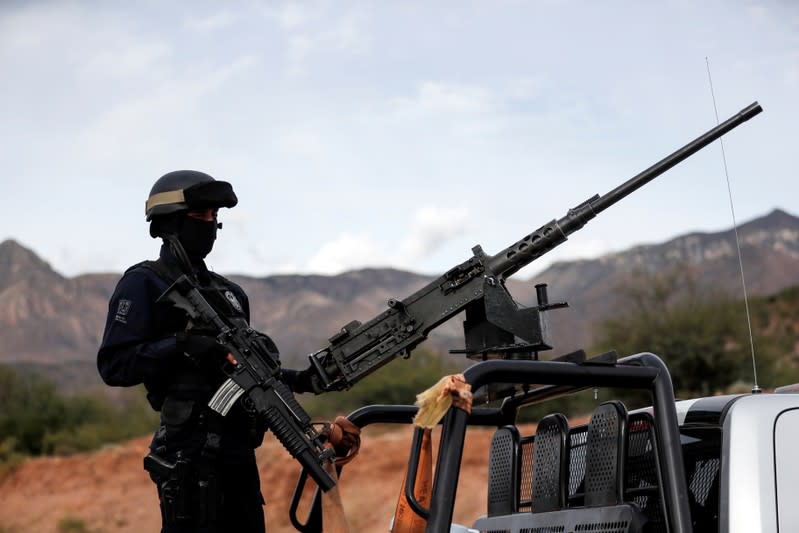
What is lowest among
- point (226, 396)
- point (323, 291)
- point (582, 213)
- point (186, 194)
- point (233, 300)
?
point (226, 396)

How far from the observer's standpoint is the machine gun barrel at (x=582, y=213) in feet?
13.1

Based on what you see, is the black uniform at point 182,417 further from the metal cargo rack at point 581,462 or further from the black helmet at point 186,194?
the metal cargo rack at point 581,462

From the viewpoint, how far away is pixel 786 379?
94.4 feet

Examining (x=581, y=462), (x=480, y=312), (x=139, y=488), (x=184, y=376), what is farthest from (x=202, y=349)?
(x=139, y=488)

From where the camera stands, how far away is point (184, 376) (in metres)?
4.24

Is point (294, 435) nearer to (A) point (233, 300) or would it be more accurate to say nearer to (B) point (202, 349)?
(B) point (202, 349)

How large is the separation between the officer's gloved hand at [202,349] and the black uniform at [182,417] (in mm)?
35

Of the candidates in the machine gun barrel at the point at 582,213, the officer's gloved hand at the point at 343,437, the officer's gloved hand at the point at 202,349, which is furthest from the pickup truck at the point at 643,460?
the officer's gloved hand at the point at 202,349

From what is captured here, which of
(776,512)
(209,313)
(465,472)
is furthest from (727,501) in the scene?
(465,472)

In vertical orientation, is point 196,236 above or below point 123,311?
above

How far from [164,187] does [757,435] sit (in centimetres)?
251

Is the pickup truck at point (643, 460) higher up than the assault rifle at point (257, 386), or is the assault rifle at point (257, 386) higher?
the assault rifle at point (257, 386)

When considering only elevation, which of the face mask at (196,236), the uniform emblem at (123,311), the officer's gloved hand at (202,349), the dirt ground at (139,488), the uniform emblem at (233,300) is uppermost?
the dirt ground at (139,488)

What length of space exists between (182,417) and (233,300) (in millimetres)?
556
